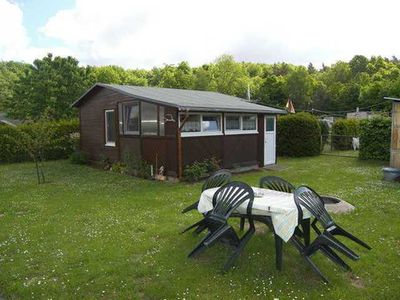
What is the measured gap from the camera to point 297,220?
13.5ft

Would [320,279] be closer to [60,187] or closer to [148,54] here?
[60,187]

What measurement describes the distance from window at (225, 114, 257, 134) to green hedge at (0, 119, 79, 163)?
808cm

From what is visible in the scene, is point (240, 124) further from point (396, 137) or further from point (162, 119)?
point (396, 137)

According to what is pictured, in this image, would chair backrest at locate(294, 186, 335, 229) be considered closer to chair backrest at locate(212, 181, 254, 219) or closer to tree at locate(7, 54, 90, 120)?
chair backrest at locate(212, 181, 254, 219)

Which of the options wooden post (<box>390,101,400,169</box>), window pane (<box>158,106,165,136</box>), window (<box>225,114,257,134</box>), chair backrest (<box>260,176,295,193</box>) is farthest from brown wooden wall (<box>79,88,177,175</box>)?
wooden post (<box>390,101,400,169</box>)

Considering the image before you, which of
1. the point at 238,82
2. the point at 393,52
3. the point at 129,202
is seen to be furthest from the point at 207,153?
the point at 393,52

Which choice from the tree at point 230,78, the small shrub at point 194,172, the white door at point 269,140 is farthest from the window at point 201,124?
the tree at point 230,78

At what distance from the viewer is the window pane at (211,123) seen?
11562 mm

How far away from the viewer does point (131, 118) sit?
12.6 metres

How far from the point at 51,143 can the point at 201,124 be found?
27.7 feet

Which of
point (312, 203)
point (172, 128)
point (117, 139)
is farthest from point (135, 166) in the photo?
point (312, 203)

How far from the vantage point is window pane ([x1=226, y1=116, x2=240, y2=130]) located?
1240cm

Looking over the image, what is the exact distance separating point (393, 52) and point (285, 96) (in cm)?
5135

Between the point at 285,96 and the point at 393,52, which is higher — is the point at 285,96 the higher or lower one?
the lower one
